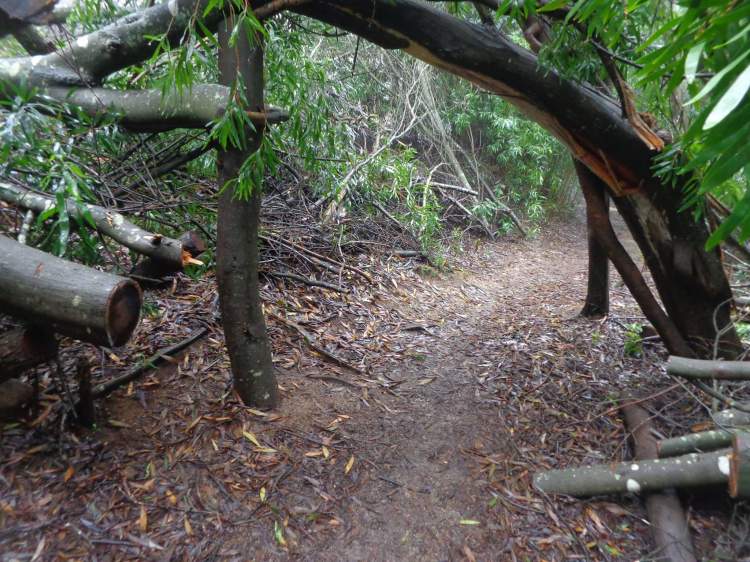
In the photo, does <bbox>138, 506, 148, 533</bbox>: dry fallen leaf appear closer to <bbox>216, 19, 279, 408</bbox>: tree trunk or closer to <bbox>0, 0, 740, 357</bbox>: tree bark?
<bbox>216, 19, 279, 408</bbox>: tree trunk

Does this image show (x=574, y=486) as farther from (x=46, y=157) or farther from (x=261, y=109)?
(x=46, y=157)

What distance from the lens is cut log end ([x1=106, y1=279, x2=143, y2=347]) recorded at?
5.17ft

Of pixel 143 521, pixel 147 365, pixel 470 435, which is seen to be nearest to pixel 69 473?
pixel 143 521

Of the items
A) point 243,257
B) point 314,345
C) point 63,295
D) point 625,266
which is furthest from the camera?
A: point 314,345

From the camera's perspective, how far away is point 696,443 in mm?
2242

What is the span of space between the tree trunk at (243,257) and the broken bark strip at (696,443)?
2.24m

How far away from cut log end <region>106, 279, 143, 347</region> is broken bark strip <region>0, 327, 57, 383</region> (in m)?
0.44

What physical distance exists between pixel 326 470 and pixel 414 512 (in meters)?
0.53

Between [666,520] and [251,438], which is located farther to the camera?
[251,438]

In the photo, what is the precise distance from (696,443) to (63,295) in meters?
3.01

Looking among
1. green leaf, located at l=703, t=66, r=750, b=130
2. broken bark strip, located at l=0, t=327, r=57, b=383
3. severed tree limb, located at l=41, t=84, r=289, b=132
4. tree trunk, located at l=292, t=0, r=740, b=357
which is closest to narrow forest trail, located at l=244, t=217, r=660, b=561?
tree trunk, located at l=292, t=0, r=740, b=357

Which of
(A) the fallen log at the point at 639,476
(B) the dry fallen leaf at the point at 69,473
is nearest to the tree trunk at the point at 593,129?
(A) the fallen log at the point at 639,476

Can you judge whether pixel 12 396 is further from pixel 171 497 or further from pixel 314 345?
pixel 314 345

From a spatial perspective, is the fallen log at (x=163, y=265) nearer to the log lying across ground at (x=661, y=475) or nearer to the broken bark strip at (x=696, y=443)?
the log lying across ground at (x=661, y=475)
